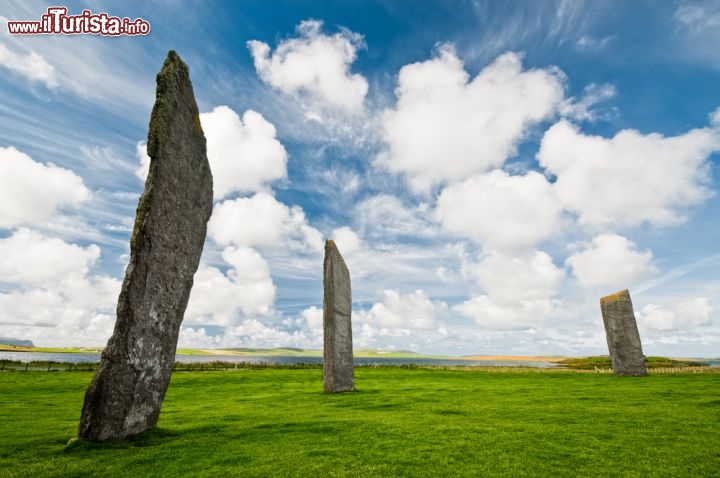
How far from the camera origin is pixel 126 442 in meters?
7.56

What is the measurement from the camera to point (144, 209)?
26.3 ft

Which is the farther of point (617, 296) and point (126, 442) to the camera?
point (617, 296)

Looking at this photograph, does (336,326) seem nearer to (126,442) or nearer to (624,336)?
(126,442)

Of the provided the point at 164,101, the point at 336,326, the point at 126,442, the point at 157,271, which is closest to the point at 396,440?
the point at 126,442

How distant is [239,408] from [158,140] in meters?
9.36

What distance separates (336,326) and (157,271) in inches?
365

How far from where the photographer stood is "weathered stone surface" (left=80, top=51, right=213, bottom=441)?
750 centimetres

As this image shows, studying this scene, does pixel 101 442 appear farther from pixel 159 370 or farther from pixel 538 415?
pixel 538 415

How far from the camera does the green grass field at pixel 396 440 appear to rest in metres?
6.09

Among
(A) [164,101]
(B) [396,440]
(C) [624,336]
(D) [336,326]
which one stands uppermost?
(A) [164,101]

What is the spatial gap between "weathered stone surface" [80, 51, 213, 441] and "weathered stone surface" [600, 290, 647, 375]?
2343 centimetres

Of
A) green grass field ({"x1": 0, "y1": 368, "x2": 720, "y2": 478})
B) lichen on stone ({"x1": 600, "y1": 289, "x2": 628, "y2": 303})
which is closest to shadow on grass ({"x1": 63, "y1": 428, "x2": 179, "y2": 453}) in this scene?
green grass field ({"x1": 0, "y1": 368, "x2": 720, "y2": 478})

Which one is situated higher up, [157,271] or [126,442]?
[157,271]

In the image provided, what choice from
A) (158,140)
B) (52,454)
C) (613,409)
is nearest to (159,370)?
(52,454)
